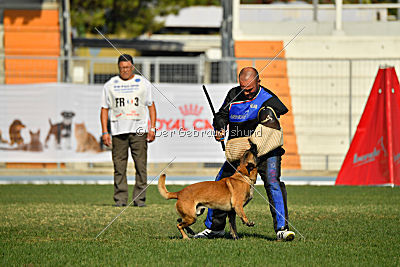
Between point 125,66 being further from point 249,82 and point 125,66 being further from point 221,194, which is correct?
point 221,194

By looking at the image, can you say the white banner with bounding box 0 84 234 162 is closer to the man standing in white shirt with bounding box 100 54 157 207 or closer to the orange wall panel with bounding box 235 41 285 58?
the orange wall panel with bounding box 235 41 285 58

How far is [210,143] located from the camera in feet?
54.0

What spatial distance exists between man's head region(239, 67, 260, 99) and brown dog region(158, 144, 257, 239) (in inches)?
20.8

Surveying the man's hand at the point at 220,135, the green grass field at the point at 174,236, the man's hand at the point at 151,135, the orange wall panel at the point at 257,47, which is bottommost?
the green grass field at the point at 174,236

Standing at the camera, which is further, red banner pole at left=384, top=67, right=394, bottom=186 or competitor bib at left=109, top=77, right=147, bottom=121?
red banner pole at left=384, top=67, right=394, bottom=186

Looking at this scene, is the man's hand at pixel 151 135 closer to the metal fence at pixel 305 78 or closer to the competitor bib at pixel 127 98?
the competitor bib at pixel 127 98

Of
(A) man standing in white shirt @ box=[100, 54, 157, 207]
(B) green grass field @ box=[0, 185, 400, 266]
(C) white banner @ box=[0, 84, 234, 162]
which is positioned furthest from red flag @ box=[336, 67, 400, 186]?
(A) man standing in white shirt @ box=[100, 54, 157, 207]

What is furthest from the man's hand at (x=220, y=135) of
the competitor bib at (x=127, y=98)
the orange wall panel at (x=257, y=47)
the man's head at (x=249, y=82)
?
the orange wall panel at (x=257, y=47)

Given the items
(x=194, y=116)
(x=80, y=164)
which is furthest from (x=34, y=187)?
(x=194, y=116)

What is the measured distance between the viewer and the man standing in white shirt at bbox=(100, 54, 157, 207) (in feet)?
34.7

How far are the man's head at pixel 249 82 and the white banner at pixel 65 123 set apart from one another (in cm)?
930

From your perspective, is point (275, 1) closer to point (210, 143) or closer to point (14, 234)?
point (210, 143)

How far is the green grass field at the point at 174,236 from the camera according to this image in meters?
6.20

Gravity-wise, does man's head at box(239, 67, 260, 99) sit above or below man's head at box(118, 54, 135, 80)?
below
